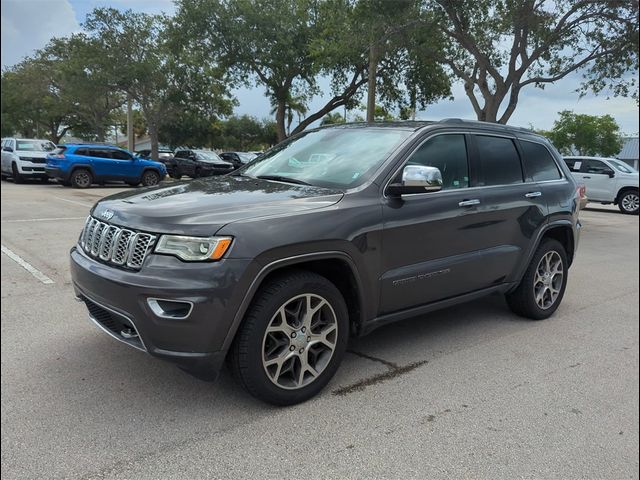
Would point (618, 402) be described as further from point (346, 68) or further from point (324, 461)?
point (346, 68)

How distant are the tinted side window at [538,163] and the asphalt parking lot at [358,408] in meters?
1.40

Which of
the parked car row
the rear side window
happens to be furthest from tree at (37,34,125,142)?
the rear side window

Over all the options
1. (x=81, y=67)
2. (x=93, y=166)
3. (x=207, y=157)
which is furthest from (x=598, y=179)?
(x=81, y=67)

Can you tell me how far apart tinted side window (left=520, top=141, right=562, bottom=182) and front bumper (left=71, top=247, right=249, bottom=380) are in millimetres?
3279

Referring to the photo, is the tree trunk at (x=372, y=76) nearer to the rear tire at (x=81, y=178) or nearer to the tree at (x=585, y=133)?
the rear tire at (x=81, y=178)

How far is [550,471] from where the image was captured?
261 centimetres

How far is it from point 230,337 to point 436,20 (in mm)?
12965

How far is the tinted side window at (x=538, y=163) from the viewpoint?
4.87m

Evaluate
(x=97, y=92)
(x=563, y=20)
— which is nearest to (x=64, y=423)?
(x=563, y=20)

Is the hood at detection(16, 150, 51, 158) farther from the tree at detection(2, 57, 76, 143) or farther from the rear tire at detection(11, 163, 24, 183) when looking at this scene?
the tree at detection(2, 57, 76, 143)

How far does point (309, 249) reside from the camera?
9.87 feet

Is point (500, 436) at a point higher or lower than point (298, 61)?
lower

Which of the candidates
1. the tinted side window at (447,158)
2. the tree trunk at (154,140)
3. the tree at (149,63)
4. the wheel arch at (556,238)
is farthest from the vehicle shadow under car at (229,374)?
the tree trunk at (154,140)

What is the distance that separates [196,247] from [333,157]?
1531mm
